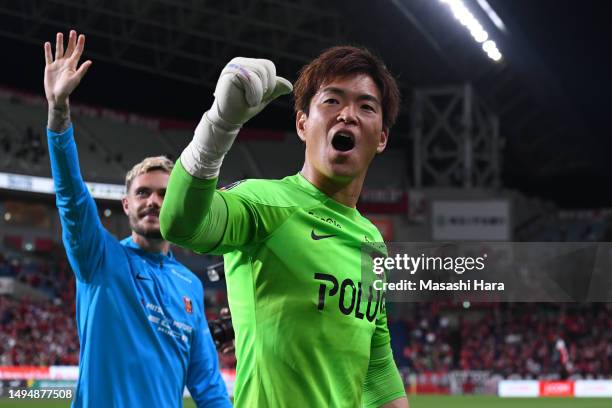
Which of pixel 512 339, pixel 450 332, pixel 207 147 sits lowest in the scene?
pixel 207 147

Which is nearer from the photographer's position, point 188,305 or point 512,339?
point 188,305

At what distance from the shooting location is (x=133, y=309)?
4.25 m

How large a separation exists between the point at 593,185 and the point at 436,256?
40105mm

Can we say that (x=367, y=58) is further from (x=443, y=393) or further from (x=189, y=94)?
(x=189, y=94)

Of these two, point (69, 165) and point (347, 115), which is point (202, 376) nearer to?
point (69, 165)

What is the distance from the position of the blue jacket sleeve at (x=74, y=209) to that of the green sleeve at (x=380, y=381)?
1.55 metres

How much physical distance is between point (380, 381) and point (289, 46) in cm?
3458

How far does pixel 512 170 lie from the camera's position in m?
44.6

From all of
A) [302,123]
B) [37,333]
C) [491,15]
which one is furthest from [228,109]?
[37,333]

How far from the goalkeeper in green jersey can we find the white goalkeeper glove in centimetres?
12

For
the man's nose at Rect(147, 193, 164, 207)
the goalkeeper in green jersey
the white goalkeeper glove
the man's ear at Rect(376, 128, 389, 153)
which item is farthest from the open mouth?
the man's nose at Rect(147, 193, 164, 207)

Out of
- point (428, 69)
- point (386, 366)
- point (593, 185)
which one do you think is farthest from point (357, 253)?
point (593, 185)

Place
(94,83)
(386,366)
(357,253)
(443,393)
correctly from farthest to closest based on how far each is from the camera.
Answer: (94,83)
(443,393)
(386,366)
(357,253)

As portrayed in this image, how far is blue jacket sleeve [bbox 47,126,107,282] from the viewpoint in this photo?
3.65 m
